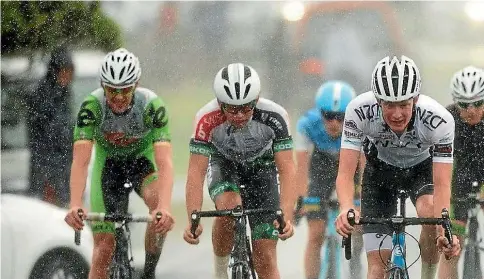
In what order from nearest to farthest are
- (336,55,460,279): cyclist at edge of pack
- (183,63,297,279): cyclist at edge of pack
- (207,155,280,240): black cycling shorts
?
1. (336,55,460,279): cyclist at edge of pack
2. (183,63,297,279): cyclist at edge of pack
3. (207,155,280,240): black cycling shorts

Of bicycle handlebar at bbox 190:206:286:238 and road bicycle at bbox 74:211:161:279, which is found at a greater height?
bicycle handlebar at bbox 190:206:286:238

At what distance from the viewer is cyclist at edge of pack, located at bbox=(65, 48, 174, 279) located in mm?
5988

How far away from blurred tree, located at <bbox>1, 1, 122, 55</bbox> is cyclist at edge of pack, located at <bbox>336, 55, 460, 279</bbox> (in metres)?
1.75

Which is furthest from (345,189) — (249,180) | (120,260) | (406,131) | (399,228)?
(120,260)

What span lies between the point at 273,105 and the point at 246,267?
1038 millimetres

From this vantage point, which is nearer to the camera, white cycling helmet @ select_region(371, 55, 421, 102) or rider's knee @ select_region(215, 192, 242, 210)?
white cycling helmet @ select_region(371, 55, 421, 102)

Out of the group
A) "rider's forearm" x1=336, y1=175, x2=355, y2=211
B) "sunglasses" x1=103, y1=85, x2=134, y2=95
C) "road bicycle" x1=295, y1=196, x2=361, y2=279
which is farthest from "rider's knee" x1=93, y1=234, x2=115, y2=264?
"rider's forearm" x1=336, y1=175, x2=355, y2=211

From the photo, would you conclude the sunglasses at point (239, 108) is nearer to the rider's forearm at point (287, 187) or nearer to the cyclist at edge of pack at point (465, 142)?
the rider's forearm at point (287, 187)

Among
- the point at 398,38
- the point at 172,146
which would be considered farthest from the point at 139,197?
the point at 398,38

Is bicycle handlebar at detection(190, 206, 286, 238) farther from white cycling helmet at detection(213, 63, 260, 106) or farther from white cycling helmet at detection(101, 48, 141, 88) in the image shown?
white cycling helmet at detection(101, 48, 141, 88)

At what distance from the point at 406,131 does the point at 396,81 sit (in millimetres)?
407

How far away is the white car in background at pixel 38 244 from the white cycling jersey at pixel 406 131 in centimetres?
192

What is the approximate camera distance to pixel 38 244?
6430mm

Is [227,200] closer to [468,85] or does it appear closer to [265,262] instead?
[265,262]
